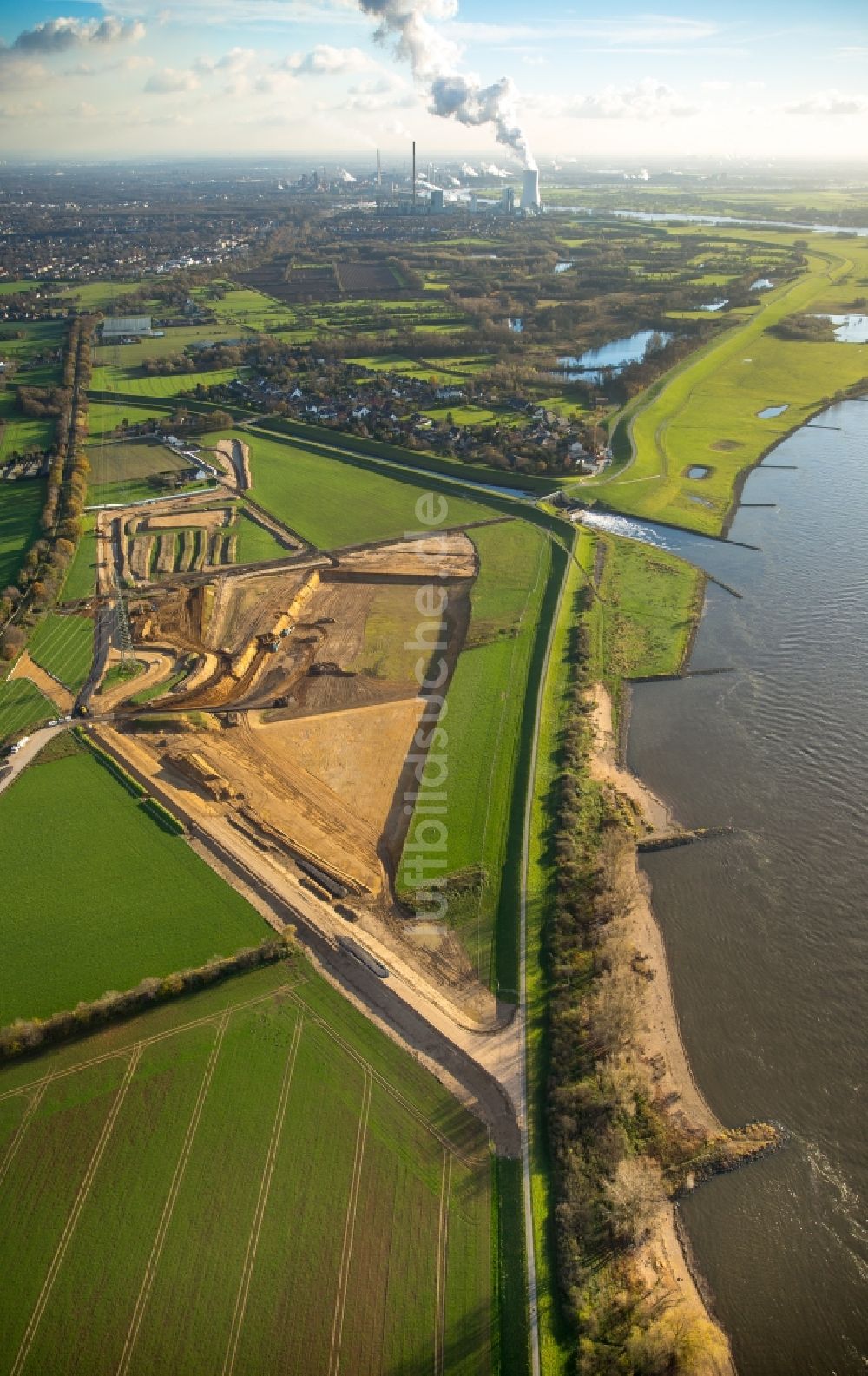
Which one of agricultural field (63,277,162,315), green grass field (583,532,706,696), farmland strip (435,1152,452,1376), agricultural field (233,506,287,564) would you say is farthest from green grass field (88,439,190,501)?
agricultural field (63,277,162,315)

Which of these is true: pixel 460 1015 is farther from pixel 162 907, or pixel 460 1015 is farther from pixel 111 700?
pixel 111 700

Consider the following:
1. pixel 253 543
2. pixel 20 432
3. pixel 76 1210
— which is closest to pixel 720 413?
pixel 253 543

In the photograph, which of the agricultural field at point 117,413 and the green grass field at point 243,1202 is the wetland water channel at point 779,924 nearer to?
the green grass field at point 243,1202

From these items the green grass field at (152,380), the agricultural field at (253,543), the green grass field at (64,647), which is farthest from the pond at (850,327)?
the green grass field at (64,647)

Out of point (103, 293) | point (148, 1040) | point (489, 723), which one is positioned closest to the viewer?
point (148, 1040)

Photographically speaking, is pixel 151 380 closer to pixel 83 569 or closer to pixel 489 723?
pixel 83 569
